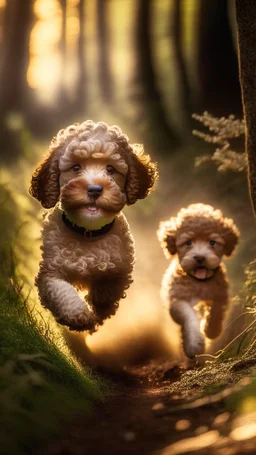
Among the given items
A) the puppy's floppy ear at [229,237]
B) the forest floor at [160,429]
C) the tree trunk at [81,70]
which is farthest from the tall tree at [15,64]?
the forest floor at [160,429]

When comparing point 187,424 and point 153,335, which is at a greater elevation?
point 153,335

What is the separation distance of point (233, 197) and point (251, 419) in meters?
4.06

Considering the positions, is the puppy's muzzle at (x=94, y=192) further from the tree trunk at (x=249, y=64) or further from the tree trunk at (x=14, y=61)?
the tree trunk at (x=14, y=61)

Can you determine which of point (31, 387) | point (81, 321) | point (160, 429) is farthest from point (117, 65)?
point (160, 429)

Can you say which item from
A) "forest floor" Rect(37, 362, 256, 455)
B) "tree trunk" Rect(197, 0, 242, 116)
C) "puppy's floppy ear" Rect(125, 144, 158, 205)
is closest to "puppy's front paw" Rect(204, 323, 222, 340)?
"puppy's floppy ear" Rect(125, 144, 158, 205)

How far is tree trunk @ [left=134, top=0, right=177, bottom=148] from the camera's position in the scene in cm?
664

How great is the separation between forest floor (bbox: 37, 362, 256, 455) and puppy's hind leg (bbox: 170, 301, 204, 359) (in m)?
A: 1.31

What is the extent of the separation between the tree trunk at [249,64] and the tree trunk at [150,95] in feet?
8.40

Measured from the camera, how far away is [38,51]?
607 centimetres

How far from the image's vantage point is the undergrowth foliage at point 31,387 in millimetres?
2656

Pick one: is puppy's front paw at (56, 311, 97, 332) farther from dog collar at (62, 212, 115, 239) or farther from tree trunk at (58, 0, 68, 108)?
tree trunk at (58, 0, 68, 108)

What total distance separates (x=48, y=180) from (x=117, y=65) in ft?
8.11

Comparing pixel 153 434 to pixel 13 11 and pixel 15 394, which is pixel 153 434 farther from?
pixel 13 11

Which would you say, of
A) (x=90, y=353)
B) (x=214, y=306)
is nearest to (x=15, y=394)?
(x=90, y=353)
